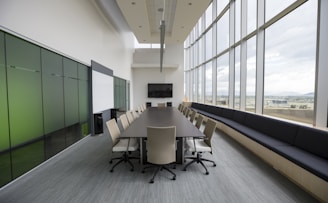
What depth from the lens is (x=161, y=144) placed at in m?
2.52

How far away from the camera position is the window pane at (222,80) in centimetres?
695

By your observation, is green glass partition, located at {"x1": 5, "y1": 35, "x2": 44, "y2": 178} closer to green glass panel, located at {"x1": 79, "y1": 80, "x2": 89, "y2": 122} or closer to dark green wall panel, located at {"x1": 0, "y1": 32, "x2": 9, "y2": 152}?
dark green wall panel, located at {"x1": 0, "y1": 32, "x2": 9, "y2": 152}

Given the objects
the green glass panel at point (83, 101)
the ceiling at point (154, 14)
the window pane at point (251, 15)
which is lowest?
the green glass panel at point (83, 101)

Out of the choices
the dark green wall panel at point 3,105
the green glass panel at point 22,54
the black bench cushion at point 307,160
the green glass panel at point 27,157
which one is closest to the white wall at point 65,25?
the green glass panel at point 22,54

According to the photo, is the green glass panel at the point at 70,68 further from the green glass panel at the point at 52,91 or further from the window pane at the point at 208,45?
the window pane at the point at 208,45

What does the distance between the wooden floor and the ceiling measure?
15.4ft

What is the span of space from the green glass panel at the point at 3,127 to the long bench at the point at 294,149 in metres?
4.22

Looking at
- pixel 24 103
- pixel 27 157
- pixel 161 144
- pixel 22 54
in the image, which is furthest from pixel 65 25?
pixel 161 144

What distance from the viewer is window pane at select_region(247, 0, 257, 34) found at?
4.91m

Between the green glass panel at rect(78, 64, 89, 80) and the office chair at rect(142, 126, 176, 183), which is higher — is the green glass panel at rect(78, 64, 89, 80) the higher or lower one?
the higher one

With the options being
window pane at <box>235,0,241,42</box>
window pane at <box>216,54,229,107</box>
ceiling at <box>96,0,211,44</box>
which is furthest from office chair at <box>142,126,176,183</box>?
window pane at <box>216,54,229,107</box>

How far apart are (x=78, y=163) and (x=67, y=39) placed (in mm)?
2869

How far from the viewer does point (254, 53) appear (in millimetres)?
4969

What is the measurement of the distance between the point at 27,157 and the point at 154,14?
6462 millimetres
